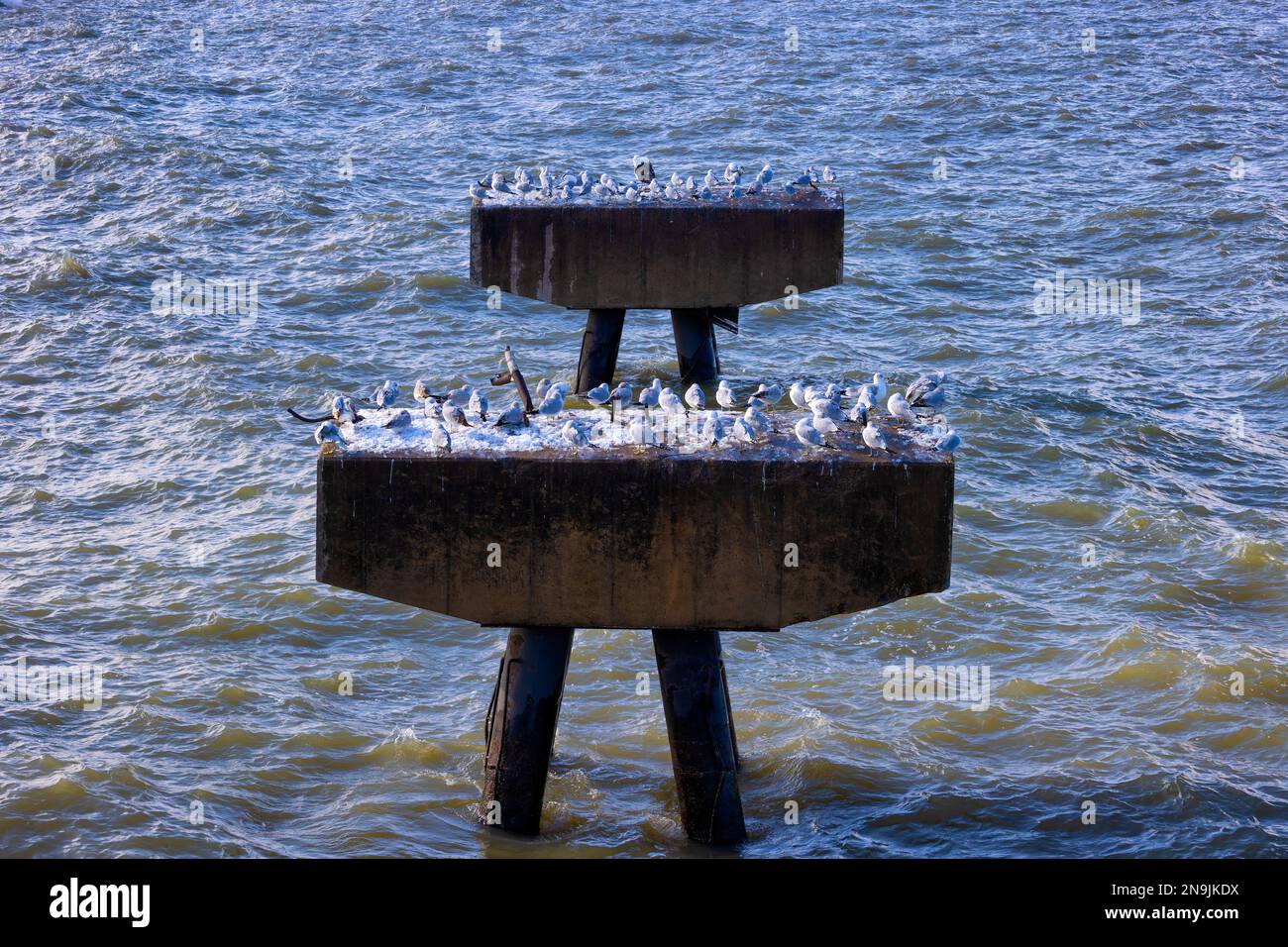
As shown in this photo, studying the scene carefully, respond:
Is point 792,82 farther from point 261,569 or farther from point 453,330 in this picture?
point 261,569

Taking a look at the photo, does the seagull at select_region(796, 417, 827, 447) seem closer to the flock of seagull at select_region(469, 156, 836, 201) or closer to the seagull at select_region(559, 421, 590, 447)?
the seagull at select_region(559, 421, 590, 447)

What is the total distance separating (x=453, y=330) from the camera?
1029 inches

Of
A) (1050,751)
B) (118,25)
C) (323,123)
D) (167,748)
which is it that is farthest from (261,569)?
(118,25)

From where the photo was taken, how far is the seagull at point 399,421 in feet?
37.3

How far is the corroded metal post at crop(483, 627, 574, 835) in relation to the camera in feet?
37.6

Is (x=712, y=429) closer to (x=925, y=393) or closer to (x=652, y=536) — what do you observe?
(x=652, y=536)

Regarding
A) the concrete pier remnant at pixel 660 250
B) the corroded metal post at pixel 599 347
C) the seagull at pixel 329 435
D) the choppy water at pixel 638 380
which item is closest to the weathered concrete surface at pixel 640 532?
the seagull at pixel 329 435

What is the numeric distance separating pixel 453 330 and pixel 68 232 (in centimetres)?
949

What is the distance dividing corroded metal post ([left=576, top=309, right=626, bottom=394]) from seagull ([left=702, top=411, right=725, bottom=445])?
1019 cm

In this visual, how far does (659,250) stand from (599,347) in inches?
73.7

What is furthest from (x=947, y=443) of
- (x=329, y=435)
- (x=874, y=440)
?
(x=329, y=435)

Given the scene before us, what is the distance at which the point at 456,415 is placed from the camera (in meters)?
11.4

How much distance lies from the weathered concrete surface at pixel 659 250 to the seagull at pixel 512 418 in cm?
907

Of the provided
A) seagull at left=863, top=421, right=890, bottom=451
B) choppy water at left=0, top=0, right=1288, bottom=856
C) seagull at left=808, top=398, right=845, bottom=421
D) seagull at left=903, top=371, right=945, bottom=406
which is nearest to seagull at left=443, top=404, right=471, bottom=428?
seagull at left=808, top=398, right=845, bottom=421
